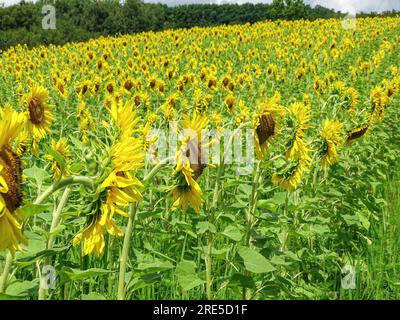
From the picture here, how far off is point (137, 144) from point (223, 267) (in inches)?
63.2

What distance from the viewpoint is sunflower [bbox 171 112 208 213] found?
141 cm

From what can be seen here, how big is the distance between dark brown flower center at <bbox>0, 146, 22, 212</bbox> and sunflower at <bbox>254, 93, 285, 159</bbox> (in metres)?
1.25

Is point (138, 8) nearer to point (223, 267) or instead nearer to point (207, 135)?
point (223, 267)

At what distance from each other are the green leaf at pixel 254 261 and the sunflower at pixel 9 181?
2.82 ft

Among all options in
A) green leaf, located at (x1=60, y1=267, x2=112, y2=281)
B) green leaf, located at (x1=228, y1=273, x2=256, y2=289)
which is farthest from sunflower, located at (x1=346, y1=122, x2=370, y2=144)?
green leaf, located at (x1=60, y1=267, x2=112, y2=281)

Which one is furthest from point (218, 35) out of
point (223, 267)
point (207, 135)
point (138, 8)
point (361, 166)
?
point (207, 135)

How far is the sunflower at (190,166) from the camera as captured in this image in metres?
1.41

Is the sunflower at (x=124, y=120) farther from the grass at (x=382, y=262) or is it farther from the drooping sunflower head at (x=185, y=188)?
the grass at (x=382, y=262)

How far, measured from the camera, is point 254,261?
1.65m

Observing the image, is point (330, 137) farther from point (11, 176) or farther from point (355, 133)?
point (11, 176)

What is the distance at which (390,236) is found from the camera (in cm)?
323

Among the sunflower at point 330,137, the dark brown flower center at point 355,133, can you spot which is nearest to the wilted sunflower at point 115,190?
the sunflower at point 330,137

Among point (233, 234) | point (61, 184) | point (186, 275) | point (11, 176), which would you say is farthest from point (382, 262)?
point (11, 176)

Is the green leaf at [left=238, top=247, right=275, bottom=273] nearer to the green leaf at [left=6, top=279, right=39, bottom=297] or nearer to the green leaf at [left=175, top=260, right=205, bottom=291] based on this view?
the green leaf at [left=175, top=260, right=205, bottom=291]
